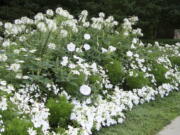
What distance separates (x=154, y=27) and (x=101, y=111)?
19.2 meters

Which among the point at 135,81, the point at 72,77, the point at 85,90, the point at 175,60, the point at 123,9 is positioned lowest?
the point at 85,90

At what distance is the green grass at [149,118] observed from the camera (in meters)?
4.60

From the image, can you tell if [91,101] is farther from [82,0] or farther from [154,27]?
[154,27]

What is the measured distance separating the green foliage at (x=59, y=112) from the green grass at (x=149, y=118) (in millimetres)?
533

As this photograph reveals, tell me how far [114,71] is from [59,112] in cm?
200

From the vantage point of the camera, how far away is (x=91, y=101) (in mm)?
4723

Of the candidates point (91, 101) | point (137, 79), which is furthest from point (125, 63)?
point (91, 101)

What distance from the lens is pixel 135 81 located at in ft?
19.9

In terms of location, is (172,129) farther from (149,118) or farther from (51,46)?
(51,46)

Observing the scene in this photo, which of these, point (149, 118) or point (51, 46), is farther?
point (149, 118)

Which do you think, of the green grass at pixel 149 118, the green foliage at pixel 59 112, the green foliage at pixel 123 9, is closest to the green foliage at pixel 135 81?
the green grass at pixel 149 118

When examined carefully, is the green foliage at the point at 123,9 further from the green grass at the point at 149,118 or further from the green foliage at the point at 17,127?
the green foliage at the point at 17,127

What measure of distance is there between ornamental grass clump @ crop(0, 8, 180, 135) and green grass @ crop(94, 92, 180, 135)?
0.11 metres

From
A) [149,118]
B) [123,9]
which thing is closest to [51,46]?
[149,118]
